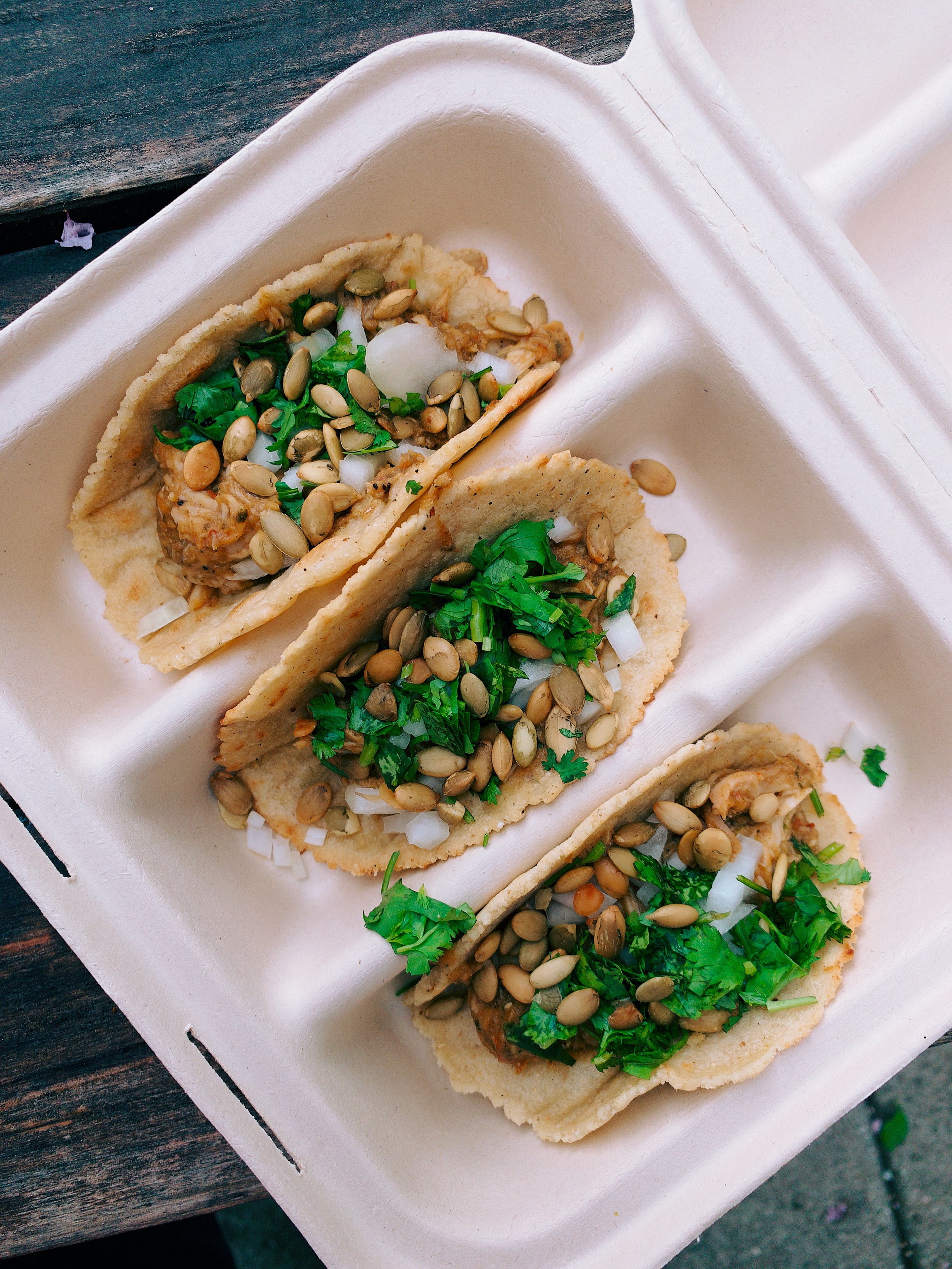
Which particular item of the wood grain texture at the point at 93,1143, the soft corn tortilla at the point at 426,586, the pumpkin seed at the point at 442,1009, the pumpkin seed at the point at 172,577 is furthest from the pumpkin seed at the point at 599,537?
the wood grain texture at the point at 93,1143

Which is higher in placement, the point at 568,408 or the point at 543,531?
the point at 568,408

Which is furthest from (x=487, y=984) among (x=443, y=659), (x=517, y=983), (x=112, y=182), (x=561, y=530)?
(x=112, y=182)

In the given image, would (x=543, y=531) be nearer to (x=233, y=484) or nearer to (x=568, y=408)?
(x=568, y=408)

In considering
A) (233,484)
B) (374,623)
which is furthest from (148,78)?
(374,623)

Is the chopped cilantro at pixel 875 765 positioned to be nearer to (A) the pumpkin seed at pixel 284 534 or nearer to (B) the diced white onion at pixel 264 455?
(A) the pumpkin seed at pixel 284 534

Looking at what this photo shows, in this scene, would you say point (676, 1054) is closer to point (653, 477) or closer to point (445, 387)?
point (653, 477)

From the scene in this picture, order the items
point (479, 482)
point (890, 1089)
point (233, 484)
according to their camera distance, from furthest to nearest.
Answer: point (890, 1089)
point (233, 484)
point (479, 482)
